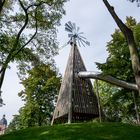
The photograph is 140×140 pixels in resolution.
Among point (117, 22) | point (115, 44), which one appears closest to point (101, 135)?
point (117, 22)

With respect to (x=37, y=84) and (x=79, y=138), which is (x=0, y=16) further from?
(x=37, y=84)

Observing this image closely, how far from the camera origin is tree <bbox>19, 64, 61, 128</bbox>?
118ft

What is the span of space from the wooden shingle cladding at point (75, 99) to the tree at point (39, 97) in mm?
10419

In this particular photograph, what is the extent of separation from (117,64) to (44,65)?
663cm

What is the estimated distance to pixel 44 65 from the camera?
73.9 ft

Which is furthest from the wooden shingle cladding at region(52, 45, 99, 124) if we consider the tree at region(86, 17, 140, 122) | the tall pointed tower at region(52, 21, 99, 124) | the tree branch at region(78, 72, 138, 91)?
the tree at region(86, 17, 140, 122)

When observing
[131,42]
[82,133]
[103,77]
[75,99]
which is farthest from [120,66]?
[131,42]

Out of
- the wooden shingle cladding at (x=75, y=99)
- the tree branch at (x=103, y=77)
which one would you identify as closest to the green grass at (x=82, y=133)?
the wooden shingle cladding at (x=75, y=99)

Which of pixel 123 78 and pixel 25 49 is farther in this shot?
pixel 123 78

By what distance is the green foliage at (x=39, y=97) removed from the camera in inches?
1419

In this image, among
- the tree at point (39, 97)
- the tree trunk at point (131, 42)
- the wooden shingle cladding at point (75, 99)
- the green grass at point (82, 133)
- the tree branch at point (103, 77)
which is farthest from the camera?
the tree at point (39, 97)

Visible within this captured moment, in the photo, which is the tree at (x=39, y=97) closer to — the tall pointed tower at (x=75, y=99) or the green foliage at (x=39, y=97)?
the green foliage at (x=39, y=97)

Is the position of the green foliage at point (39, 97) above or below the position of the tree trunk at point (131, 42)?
above

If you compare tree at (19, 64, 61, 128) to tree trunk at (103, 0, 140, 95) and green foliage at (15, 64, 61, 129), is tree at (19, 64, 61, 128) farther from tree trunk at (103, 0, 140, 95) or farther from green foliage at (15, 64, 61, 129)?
tree trunk at (103, 0, 140, 95)
